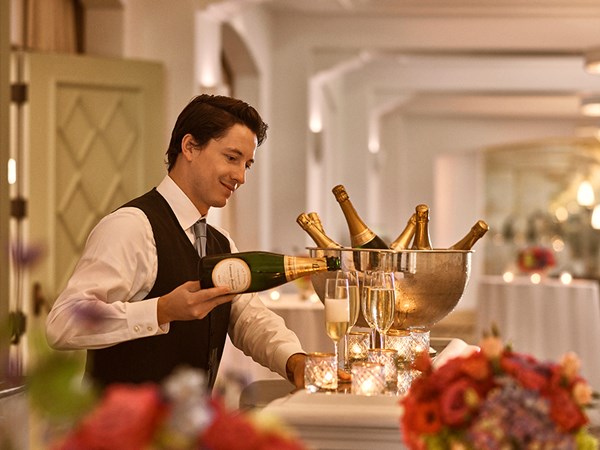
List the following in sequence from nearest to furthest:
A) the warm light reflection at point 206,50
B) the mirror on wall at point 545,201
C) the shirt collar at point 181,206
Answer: the shirt collar at point 181,206
the warm light reflection at point 206,50
the mirror on wall at point 545,201

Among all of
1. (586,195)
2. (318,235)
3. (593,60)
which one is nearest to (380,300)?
(318,235)

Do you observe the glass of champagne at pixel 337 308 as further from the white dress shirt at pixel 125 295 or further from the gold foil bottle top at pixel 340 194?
the gold foil bottle top at pixel 340 194

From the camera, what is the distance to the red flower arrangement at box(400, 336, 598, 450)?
1.21 meters

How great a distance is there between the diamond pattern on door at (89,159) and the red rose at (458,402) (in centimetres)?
425

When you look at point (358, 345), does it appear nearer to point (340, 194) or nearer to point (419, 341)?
point (419, 341)

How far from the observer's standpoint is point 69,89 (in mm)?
5383

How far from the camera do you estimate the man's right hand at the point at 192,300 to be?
6.91 ft

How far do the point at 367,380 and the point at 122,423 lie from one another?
1.00 metres

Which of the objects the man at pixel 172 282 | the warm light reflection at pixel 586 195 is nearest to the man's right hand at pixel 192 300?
the man at pixel 172 282

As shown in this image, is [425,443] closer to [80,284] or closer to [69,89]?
[80,284]

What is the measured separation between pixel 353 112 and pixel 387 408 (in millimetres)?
10500

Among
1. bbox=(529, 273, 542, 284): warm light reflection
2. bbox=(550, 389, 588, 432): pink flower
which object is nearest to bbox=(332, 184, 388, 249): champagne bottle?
bbox=(550, 389, 588, 432): pink flower

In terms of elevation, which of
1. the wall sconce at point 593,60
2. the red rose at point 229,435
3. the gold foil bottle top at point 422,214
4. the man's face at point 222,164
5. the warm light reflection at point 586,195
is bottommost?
the red rose at point 229,435

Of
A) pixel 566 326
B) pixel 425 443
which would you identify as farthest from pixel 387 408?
pixel 566 326
